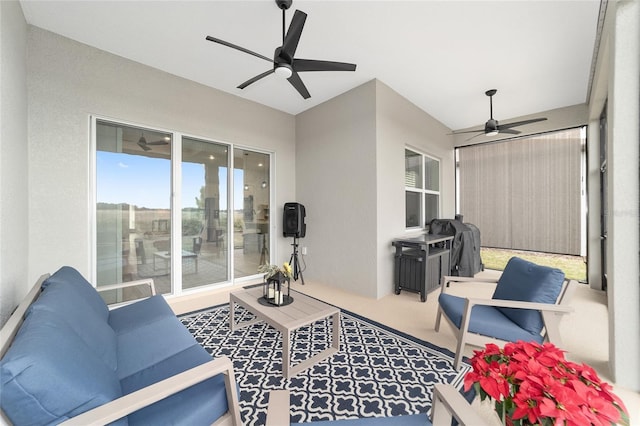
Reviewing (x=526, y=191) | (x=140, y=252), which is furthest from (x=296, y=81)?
(x=526, y=191)

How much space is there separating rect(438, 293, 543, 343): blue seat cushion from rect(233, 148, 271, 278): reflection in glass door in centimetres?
306

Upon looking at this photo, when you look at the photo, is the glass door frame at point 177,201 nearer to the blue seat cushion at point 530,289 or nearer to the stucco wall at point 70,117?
the stucco wall at point 70,117

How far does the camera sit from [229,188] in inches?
156

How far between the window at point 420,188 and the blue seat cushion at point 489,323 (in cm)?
227

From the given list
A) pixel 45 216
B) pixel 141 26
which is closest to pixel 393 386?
pixel 45 216

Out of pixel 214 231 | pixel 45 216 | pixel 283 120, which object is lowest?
pixel 214 231

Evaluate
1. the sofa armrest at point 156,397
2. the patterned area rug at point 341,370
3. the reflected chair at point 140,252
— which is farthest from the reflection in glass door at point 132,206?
the sofa armrest at point 156,397

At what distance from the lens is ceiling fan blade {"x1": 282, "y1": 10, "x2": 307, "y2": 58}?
6.12 feet

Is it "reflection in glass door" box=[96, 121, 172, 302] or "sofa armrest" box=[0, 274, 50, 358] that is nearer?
"sofa armrest" box=[0, 274, 50, 358]

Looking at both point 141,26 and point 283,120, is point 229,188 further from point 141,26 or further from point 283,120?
point 141,26

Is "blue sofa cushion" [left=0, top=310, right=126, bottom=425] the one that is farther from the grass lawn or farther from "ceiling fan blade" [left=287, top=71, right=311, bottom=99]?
the grass lawn

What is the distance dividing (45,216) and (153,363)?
2.30m

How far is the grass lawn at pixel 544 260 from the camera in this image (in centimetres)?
504

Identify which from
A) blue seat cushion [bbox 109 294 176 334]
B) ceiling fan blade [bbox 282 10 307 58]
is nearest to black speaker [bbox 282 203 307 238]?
blue seat cushion [bbox 109 294 176 334]
